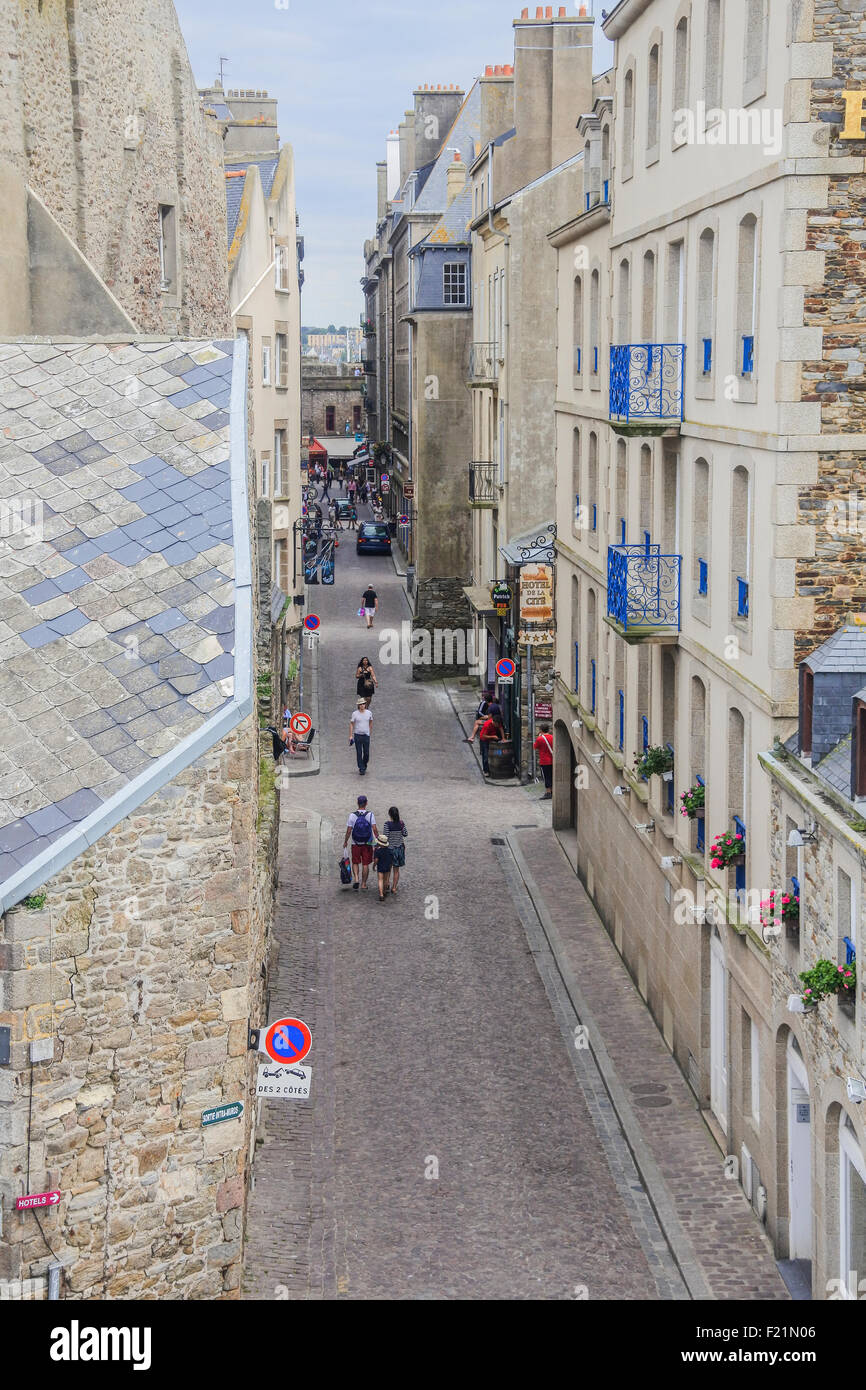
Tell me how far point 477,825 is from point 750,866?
1454 cm

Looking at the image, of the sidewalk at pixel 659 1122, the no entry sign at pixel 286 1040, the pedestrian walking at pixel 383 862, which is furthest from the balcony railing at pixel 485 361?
the no entry sign at pixel 286 1040

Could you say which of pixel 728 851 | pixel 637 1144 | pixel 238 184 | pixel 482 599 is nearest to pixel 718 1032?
pixel 637 1144

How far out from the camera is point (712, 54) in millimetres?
17672

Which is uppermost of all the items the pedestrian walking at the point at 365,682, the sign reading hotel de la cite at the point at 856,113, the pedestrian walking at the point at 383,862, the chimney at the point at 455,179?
the chimney at the point at 455,179

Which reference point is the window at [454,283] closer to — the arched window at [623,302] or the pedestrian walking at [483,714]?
the pedestrian walking at [483,714]

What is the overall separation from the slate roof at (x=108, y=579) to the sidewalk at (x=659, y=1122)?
22.9 feet

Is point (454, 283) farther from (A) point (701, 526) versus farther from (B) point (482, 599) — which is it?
(A) point (701, 526)

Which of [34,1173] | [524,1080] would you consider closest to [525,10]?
[524,1080]

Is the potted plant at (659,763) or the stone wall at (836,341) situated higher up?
the stone wall at (836,341)

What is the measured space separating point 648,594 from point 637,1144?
6049mm

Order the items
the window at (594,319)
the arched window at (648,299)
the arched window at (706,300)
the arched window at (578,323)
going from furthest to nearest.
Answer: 1. the arched window at (578,323)
2. the window at (594,319)
3. the arched window at (648,299)
4. the arched window at (706,300)

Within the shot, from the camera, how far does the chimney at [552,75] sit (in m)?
35.6

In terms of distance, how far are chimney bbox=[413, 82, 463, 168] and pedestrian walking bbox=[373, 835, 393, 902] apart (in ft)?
144
